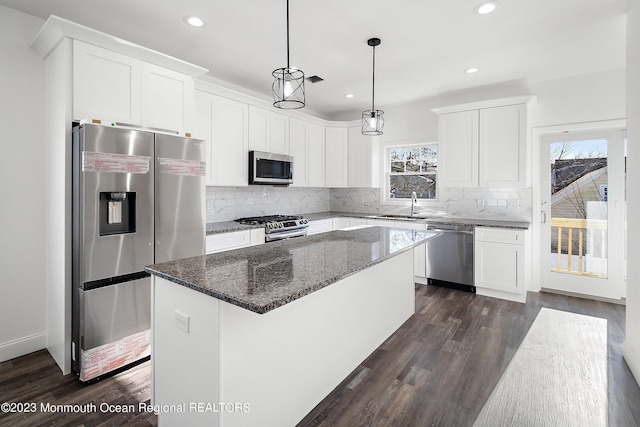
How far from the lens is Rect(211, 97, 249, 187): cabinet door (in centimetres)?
367

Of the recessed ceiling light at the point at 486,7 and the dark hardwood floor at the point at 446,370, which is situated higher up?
the recessed ceiling light at the point at 486,7

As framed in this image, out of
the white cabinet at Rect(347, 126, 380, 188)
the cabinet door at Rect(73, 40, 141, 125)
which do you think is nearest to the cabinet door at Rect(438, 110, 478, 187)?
the white cabinet at Rect(347, 126, 380, 188)

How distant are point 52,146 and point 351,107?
13.7ft

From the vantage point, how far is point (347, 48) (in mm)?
3195

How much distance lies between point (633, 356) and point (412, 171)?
3.63m

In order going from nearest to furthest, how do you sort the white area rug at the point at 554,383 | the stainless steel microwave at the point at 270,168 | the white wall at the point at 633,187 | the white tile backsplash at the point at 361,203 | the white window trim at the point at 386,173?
the white area rug at the point at 554,383 → the white wall at the point at 633,187 → the stainless steel microwave at the point at 270,168 → the white tile backsplash at the point at 361,203 → the white window trim at the point at 386,173

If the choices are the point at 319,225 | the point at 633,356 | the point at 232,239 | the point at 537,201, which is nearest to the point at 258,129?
the point at 232,239

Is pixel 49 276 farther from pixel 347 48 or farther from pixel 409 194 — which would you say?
pixel 409 194

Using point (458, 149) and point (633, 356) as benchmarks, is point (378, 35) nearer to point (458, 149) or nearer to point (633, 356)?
point (458, 149)

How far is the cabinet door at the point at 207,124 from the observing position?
136 inches

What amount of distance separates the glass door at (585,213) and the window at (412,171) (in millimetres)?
1460

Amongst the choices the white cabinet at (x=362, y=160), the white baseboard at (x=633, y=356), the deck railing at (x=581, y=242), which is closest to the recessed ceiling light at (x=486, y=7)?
the white baseboard at (x=633, y=356)

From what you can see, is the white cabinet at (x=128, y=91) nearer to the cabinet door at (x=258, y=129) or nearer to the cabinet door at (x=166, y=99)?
the cabinet door at (x=166, y=99)

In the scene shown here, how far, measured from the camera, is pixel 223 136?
12.3 ft
